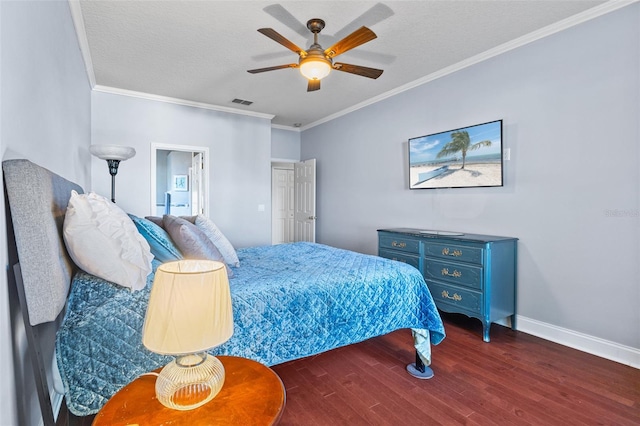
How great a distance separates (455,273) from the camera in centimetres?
309

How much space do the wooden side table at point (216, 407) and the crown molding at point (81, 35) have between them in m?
2.83

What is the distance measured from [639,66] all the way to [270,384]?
10.8 feet

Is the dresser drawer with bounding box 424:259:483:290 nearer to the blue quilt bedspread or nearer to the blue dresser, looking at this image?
the blue dresser

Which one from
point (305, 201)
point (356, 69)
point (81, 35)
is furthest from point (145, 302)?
point (305, 201)

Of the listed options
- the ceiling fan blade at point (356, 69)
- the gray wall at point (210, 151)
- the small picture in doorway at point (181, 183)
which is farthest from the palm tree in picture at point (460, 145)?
the small picture in doorway at point (181, 183)

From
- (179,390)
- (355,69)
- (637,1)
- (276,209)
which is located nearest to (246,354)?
(179,390)

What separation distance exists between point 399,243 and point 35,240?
323 centimetres

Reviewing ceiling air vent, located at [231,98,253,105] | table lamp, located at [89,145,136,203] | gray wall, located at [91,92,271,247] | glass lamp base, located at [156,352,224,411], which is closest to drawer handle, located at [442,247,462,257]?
glass lamp base, located at [156,352,224,411]

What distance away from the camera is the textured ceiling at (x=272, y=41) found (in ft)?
8.34

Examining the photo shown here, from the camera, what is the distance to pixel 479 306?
9.48 feet

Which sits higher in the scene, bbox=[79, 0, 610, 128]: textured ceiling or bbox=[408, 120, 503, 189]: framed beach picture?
bbox=[79, 0, 610, 128]: textured ceiling

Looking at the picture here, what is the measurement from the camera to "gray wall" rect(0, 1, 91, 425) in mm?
1119

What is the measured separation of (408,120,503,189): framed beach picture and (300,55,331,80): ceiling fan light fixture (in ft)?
5.71

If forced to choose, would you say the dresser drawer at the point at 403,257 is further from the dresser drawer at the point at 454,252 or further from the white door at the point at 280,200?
the white door at the point at 280,200
